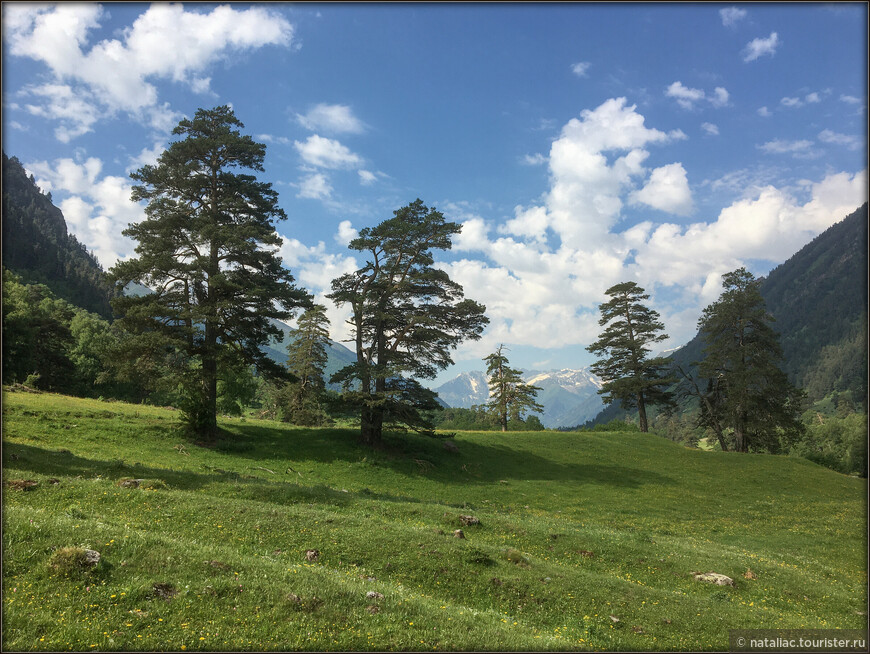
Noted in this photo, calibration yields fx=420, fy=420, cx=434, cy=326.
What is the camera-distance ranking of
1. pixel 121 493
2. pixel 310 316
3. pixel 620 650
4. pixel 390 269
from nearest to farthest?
1. pixel 620 650
2. pixel 121 493
3. pixel 390 269
4. pixel 310 316

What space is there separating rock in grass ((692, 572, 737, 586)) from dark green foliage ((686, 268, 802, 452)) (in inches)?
1575

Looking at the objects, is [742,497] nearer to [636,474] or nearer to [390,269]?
[636,474]

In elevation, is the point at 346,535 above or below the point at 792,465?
above

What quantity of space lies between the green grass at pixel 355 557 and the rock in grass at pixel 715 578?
0.87 ft

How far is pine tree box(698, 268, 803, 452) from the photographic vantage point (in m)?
47.2

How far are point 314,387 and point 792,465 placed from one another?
169 ft

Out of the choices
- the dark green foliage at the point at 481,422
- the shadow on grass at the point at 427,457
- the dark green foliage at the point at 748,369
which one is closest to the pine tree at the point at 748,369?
the dark green foliage at the point at 748,369

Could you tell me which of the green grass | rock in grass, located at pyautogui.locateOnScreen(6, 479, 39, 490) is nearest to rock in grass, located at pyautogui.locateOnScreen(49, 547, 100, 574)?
the green grass

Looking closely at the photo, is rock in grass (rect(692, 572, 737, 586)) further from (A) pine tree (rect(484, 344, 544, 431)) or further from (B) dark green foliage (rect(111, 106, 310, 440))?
(A) pine tree (rect(484, 344, 544, 431))

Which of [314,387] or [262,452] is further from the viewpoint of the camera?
[314,387]

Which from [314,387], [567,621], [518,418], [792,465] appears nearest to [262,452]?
[314,387]

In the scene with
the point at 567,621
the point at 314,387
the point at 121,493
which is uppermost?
the point at 314,387

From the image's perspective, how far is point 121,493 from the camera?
14.0 m

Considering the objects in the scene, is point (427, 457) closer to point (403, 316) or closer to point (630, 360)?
point (403, 316)
